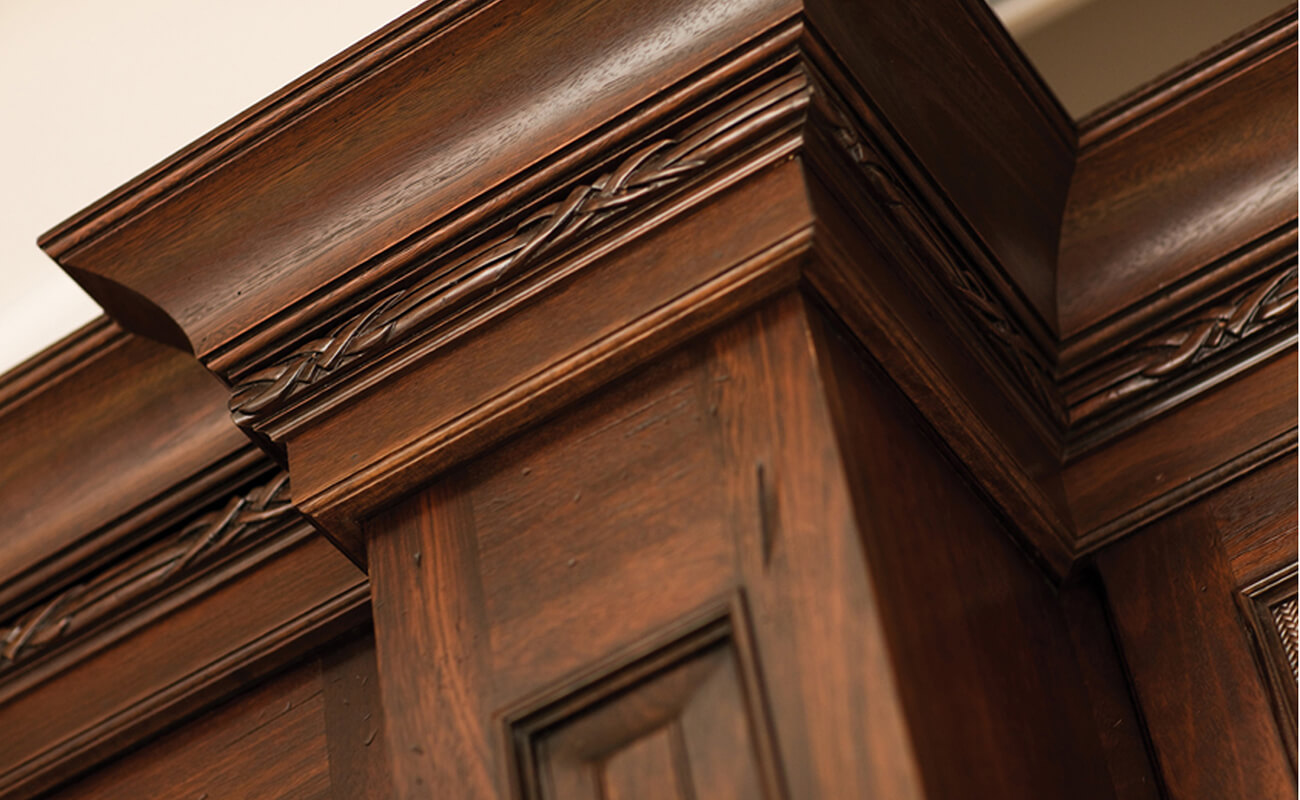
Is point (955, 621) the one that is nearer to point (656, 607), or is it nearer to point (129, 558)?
point (656, 607)

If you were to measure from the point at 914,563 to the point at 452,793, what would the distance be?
0.25 m

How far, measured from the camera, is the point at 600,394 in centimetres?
84

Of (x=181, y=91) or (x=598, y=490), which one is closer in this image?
(x=598, y=490)

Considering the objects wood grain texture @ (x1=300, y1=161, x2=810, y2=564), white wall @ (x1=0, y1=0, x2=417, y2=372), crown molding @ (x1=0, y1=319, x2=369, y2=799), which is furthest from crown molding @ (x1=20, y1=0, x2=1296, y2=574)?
white wall @ (x1=0, y1=0, x2=417, y2=372)

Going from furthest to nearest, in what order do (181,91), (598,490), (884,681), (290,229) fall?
(181,91)
(290,229)
(598,490)
(884,681)

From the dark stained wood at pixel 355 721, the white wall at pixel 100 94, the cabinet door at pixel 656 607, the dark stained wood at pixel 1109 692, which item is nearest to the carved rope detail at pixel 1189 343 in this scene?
the dark stained wood at pixel 1109 692

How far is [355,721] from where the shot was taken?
100 cm

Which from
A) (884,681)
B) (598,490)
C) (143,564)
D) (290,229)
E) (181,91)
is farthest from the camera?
(181,91)

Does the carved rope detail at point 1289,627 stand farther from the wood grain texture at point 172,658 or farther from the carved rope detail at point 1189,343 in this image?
the wood grain texture at point 172,658

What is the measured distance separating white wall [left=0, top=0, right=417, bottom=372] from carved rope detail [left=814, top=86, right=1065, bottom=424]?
674 mm

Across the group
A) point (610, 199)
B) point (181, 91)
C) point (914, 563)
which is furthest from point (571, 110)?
point (181, 91)

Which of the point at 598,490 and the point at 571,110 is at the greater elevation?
the point at 571,110

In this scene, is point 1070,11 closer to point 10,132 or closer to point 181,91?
point 181,91

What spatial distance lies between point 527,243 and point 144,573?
432 millimetres
